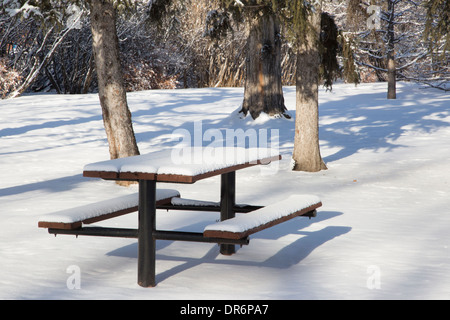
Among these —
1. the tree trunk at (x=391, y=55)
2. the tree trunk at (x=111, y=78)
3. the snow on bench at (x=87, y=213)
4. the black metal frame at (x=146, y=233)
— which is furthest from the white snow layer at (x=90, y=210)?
the tree trunk at (x=391, y=55)

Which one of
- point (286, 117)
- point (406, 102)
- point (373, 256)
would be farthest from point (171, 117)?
point (373, 256)

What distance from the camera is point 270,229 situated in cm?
723

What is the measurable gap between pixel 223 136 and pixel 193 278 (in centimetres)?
1028

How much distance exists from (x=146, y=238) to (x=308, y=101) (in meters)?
6.66

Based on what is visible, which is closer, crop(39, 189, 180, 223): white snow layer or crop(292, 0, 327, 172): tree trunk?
crop(39, 189, 180, 223): white snow layer

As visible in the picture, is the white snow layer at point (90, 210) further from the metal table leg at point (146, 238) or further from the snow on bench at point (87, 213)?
the metal table leg at point (146, 238)

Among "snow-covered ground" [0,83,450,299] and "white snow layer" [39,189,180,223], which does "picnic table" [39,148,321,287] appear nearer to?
"white snow layer" [39,189,180,223]

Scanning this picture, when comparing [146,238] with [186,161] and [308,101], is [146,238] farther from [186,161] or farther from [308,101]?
[308,101]

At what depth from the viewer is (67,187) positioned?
9.85 m

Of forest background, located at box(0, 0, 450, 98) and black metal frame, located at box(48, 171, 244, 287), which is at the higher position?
forest background, located at box(0, 0, 450, 98)

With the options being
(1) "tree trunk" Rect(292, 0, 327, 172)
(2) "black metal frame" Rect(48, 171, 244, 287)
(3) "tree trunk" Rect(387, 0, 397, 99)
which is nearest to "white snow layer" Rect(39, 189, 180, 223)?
(2) "black metal frame" Rect(48, 171, 244, 287)

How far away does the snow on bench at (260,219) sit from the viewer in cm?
472

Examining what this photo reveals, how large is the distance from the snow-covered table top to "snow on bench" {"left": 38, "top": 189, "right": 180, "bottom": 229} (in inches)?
18.6

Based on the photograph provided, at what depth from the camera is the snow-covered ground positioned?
5.09 m
